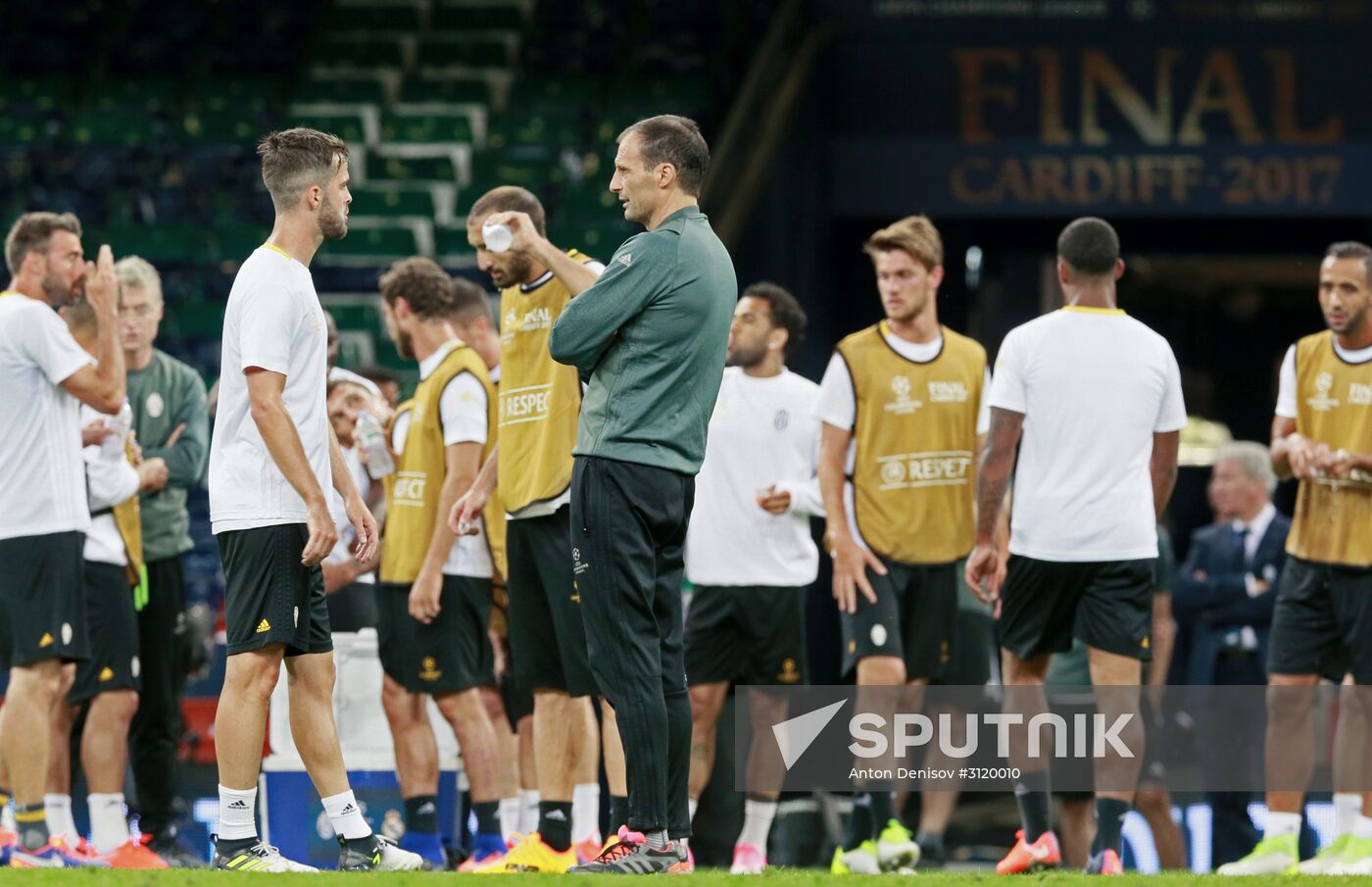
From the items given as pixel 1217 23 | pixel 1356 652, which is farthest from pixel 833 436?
pixel 1217 23

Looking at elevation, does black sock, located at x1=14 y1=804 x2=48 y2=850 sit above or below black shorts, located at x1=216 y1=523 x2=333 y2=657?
below

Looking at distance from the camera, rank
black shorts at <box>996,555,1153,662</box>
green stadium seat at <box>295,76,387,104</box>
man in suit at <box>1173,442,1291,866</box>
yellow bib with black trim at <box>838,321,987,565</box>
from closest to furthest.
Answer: black shorts at <box>996,555,1153,662</box>, yellow bib with black trim at <box>838,321,987,565</box>, man in suit at <box>1173,442,1291,866</box>, green stadium seat at <box>295,76,387,104</box>

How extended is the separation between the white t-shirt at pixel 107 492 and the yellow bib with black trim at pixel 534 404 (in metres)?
1.76

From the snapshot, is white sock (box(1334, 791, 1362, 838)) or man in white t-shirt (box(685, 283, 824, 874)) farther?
man in white t-shirt (box(685, 283, 824, 874))

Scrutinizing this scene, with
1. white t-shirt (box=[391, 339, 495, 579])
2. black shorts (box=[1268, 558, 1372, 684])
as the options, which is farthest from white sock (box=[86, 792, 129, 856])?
black shorts (box=[1268, 558, 1372, 684])

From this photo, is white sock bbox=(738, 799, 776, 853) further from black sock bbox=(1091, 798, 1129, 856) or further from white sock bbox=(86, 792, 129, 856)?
white sock bbox=(86, 792, 129, 856)

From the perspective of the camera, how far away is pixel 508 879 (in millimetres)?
5012

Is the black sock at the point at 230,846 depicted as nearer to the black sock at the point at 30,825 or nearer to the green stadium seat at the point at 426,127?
the black sock at the point at 30,825

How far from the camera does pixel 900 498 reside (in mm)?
7418

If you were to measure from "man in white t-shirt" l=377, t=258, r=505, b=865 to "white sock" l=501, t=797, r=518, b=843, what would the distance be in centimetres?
22

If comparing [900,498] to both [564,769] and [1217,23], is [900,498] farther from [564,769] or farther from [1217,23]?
[1217,23]

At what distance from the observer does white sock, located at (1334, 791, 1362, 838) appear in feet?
22.9

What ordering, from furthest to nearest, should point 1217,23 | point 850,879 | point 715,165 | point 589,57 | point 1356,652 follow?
1. point 589,57
2. point 1217,23
3. point 715,165
4. point 1356,652
5. point 850,879

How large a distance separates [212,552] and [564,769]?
5984mm
